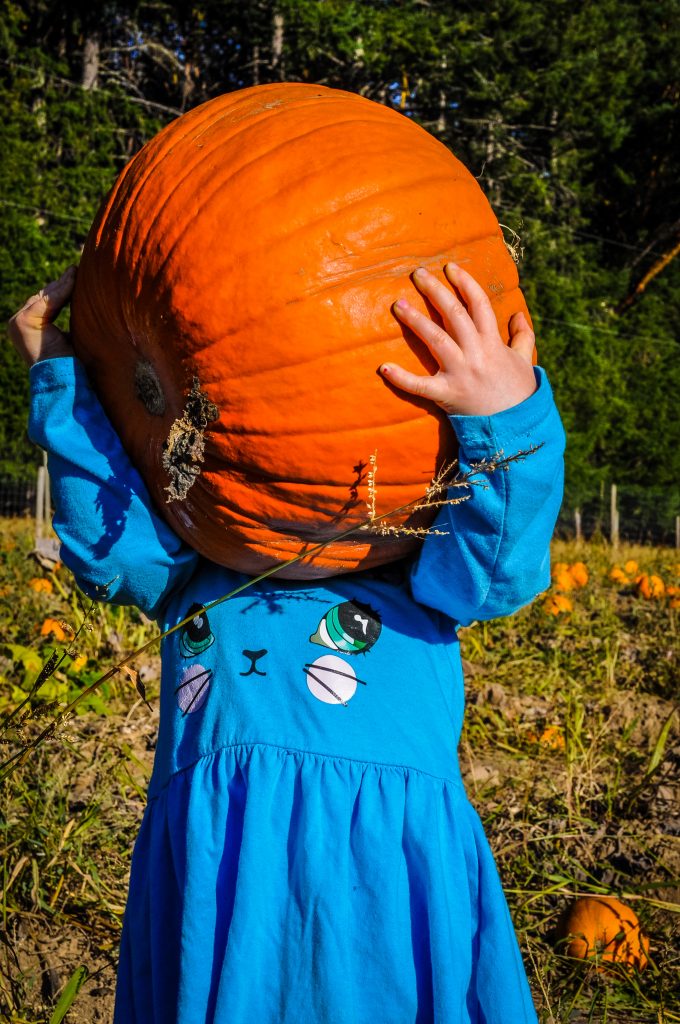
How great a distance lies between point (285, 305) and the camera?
1378mm

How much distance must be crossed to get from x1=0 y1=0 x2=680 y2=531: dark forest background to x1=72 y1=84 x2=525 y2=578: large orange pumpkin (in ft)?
42.4

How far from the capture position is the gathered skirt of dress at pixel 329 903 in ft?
4.54

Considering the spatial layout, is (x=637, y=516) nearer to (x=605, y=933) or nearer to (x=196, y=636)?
(x=605, y=933)

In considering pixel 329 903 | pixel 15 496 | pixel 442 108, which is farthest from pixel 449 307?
pixel 442 108

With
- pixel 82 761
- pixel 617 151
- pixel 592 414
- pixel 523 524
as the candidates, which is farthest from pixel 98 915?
pixel 617 151

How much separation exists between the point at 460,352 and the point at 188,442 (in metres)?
0.46

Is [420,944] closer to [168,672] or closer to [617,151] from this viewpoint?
[168,672]

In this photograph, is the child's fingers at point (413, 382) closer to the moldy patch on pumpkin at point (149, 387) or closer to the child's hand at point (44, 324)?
the moldy patch on pumpkin at point (149, 387)

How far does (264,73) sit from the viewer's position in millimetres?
A: 20547

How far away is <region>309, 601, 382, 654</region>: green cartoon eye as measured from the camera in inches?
61.8

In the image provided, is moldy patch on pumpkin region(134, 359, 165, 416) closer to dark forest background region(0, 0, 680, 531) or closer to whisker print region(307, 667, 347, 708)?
whisker print region(307, 667, 347, 708)

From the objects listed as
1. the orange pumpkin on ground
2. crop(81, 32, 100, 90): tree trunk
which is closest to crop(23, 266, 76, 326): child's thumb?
the orange pumpkin on ground

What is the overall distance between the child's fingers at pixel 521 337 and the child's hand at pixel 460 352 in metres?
0.06

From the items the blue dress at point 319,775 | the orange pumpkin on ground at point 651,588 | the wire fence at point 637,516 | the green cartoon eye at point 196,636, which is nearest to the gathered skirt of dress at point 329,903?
the blue dress at point 319,775
